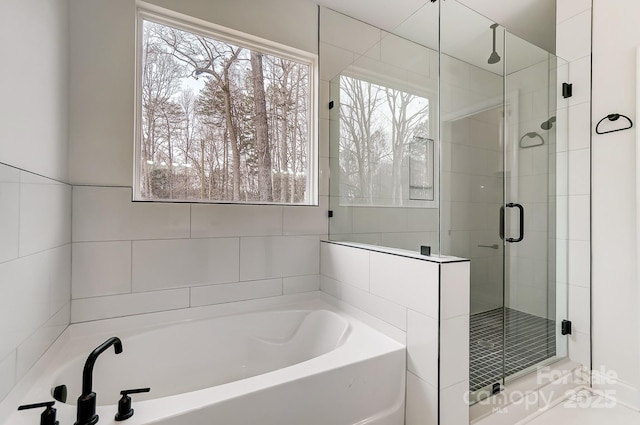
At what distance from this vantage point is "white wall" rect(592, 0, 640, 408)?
5.44ft

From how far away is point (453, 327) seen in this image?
125cm

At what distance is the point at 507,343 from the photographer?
1.75 meters

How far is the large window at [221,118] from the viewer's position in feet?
5.78

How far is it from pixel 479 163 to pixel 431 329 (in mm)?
1449

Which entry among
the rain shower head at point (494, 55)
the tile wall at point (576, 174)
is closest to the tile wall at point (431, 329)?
the tile wall at point (576, 174)

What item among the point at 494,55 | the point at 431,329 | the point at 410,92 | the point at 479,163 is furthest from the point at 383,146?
the point at 431,329

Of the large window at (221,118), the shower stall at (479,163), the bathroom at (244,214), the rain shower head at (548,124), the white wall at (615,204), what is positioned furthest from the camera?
the rain shower head at (548,124)

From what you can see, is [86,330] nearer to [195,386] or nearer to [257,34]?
[195,386]

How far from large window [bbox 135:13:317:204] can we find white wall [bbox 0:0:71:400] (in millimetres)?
398

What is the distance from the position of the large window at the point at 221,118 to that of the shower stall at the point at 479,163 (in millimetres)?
414

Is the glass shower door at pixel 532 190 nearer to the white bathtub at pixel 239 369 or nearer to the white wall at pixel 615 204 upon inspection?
the white wall at pixel 615 204

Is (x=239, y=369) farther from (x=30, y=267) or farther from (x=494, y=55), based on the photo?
(x=494, y=55)

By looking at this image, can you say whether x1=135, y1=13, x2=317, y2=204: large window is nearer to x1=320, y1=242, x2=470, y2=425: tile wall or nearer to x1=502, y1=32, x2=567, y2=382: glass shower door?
x1=320, y1=242, x2=470, y2=425: tile wall

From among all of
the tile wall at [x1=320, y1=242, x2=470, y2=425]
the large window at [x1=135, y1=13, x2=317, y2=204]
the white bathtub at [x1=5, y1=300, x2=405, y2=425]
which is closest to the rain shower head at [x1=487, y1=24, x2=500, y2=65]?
the large window at [x1=135, y1=13, x2=317, y2=204]
